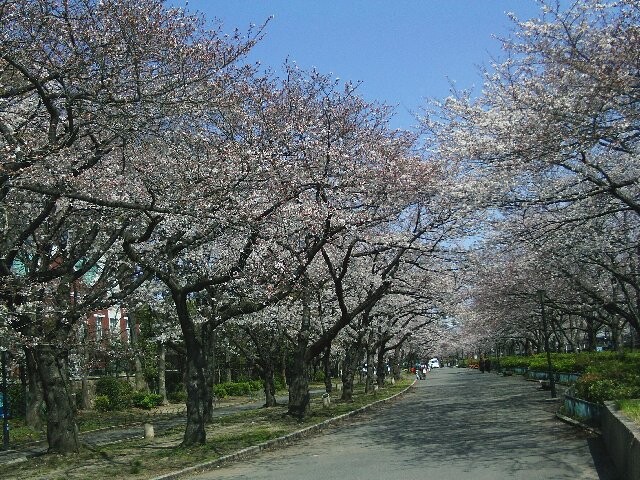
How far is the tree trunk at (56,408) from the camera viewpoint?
1541cm

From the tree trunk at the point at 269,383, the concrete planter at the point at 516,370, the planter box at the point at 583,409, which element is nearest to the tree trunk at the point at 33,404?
the tree trunk at the point at 269,383

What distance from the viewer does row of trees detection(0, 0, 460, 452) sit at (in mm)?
9961

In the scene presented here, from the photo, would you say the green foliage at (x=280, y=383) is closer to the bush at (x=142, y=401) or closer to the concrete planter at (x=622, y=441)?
the bush at (x=142, y=401)

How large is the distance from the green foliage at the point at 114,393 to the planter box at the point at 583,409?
76.3 feet

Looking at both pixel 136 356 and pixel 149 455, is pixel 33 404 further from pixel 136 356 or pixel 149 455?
pixel 149 455

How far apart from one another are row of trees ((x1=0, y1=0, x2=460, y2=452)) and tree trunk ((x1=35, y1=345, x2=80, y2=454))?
36 millimetres

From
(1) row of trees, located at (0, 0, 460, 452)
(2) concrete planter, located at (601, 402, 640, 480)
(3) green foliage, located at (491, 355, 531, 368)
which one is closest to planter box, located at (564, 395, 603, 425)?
(2) concrete planter, located at (601, 402, 640, 480)

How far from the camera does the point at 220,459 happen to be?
44.7 ft

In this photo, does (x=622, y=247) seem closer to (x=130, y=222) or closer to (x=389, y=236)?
(x=389, y=236)

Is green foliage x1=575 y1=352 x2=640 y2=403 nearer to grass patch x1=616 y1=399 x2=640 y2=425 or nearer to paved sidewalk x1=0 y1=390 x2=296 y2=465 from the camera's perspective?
grass patch x1=616 y1=399 x2=640 y2=425

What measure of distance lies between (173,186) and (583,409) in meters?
10.8

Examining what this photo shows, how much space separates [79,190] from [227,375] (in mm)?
44154

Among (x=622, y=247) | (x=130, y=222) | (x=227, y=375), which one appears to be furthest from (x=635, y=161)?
(x=227, y=375)

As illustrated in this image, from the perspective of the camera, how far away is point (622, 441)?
30.1ft
